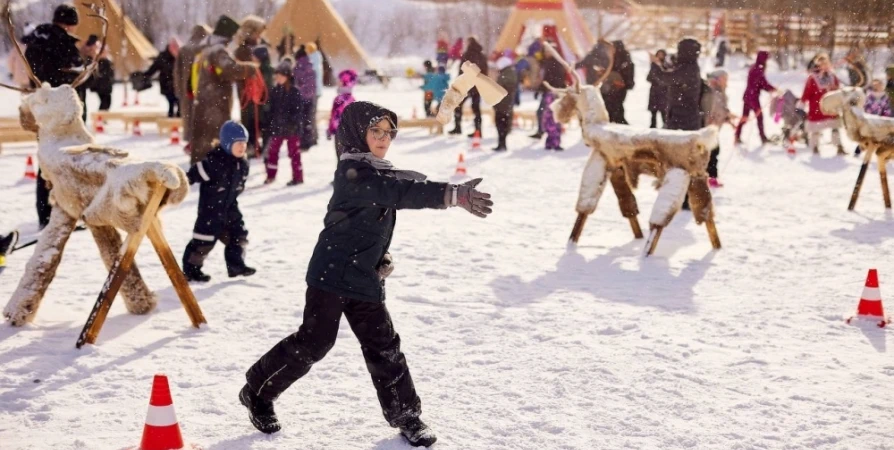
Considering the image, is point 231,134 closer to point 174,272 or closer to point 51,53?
point 174,272

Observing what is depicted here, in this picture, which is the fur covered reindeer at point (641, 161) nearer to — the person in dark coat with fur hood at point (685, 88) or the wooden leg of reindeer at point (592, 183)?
the wooden leg of reindeer at point (592, 183)

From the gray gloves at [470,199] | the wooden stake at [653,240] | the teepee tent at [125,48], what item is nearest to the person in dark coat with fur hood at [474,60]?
the wooden stake at [653,240]

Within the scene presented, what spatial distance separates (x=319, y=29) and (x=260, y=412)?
22999 mm

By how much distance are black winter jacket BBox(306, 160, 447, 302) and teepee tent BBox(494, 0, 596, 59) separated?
79.3 feet

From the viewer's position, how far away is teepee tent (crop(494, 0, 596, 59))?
27.5 meters

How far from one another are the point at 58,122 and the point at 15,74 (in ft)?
21.8

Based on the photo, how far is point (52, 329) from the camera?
18.0 ft

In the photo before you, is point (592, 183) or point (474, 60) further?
point (474, 60)

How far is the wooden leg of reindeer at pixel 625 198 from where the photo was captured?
8258 mm

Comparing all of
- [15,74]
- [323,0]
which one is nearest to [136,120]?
[15,74]

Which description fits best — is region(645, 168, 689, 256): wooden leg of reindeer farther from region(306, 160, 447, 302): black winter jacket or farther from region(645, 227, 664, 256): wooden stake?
region(306, 160, 447, 302): black winter jacket

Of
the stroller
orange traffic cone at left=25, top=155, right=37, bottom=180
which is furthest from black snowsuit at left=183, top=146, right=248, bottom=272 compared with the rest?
the stroller

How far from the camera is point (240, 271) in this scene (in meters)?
6.92

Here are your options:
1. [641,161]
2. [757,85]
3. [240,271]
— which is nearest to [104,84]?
[757,85]
